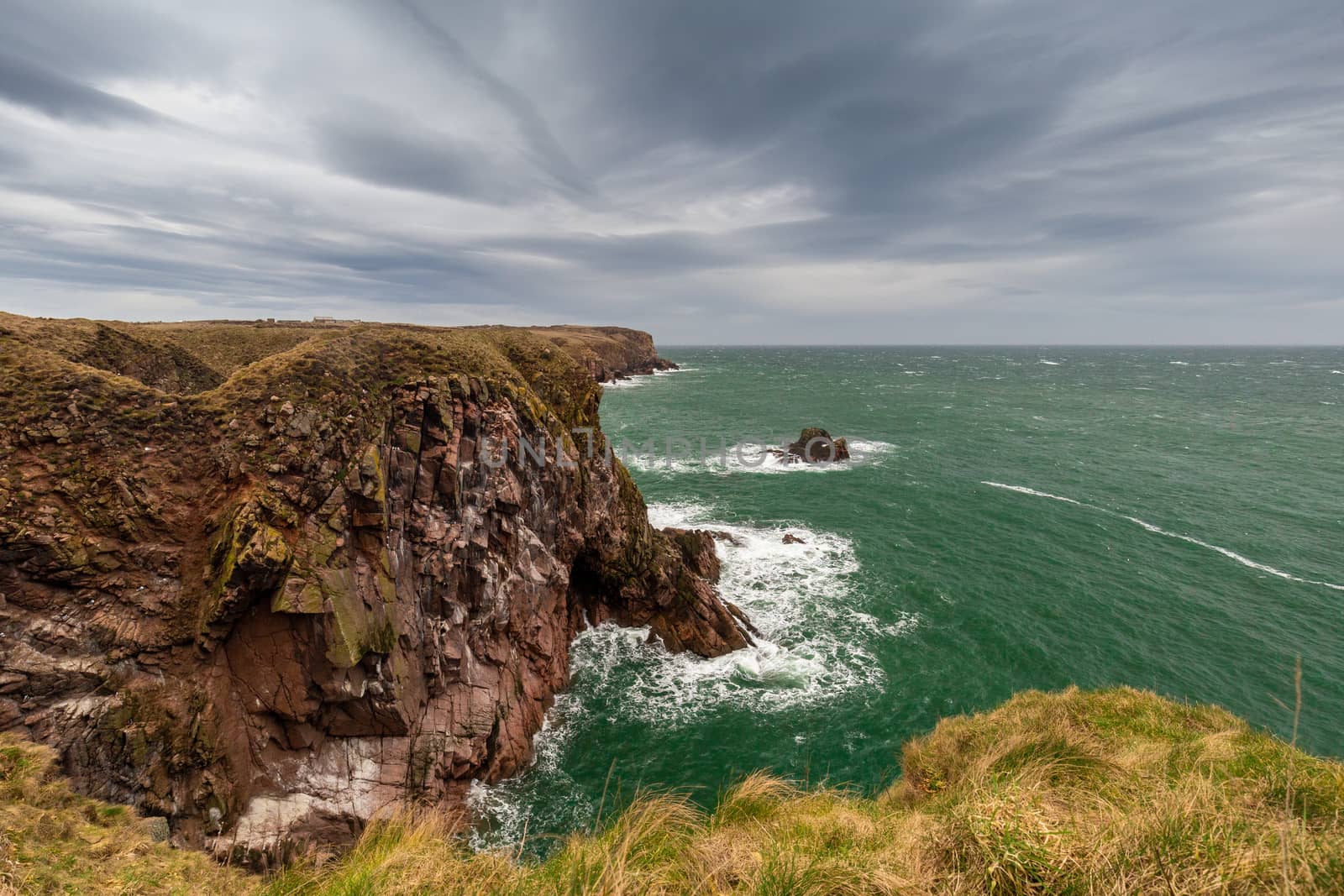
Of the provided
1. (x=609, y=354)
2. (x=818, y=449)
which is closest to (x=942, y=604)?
(x=818, y=449)

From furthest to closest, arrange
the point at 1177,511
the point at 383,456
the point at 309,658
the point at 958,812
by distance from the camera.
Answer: the point at 1177,511, the point at 383,456, the point at 309,658, the point at 958,812

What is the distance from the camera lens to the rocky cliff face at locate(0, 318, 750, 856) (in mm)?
11602

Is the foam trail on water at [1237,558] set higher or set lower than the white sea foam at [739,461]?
lower

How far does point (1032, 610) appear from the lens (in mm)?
29172

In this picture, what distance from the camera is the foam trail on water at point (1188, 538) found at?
104 feet

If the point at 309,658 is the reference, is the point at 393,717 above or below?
below

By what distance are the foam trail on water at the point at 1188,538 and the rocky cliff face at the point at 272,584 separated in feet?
149

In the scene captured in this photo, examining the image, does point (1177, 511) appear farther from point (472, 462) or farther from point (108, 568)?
point (108, 568)

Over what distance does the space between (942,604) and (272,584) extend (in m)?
31.7

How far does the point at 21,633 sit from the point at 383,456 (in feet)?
27.1

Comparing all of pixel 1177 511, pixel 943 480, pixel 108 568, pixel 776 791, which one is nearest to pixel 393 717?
pixel 108 568

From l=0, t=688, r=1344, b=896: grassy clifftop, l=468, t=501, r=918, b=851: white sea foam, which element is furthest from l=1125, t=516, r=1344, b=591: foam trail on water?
l=0, t=688, r=1344, b=896: grassy clifftop

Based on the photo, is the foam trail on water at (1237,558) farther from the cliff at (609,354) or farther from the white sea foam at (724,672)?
the cliff at (609,354)

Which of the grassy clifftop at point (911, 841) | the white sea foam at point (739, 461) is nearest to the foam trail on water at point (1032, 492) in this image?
the white sea foam at point (739, 461)
